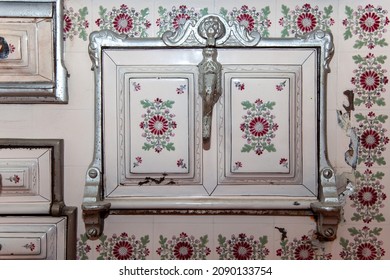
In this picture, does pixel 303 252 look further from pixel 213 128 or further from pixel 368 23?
pixel 368 23

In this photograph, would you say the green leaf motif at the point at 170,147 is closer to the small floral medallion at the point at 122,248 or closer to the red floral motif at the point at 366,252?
the small floral medallion at the point at 122,248

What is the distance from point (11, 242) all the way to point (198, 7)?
0.95 meters

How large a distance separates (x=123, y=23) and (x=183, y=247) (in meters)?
0.74

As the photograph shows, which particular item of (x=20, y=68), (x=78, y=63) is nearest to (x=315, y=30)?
(x=78, y=63)

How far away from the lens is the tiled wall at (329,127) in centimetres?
141

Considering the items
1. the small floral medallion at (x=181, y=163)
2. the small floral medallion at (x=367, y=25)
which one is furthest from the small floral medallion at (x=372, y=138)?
the small floral medallion at (x=181, y=163)

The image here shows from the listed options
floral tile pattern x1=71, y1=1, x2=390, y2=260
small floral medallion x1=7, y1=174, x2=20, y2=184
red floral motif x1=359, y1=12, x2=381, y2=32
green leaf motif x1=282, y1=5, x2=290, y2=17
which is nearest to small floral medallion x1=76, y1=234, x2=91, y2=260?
floral tile pattern x1=71, y1=1, x2=390, y2=260

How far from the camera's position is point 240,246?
4.70 feet

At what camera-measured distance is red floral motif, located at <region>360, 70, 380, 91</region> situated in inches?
55.4

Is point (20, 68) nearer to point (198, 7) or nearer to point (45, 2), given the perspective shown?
point (45, 2)

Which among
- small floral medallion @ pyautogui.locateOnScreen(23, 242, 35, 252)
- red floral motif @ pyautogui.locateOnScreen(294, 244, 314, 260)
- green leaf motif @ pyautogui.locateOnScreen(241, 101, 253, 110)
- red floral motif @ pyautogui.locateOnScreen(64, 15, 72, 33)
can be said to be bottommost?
red floral motif @ pyautogui.locateOnScreen(294, 244, 314, 260)

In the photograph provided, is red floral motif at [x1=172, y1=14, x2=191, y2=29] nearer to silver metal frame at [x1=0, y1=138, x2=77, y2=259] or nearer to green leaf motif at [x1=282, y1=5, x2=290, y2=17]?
green leaf motif at [x1=282, y1=5, x2=290, y2=17]

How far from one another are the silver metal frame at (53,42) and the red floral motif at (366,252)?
1.06 m

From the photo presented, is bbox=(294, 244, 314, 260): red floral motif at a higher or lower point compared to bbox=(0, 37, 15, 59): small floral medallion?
lower
